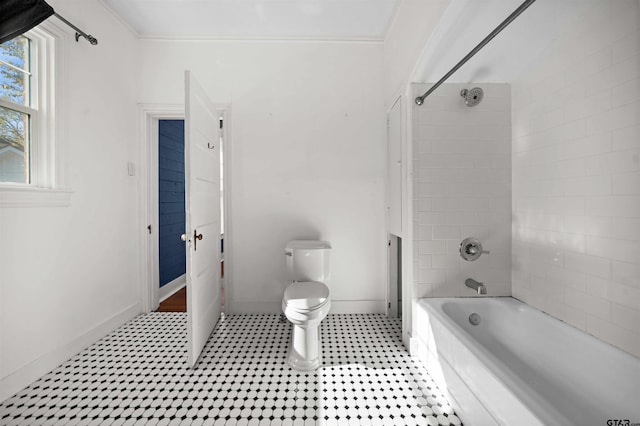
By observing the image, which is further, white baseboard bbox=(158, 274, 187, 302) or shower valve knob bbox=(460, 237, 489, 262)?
white baseboard bbox=(158, 274, 187, 302)

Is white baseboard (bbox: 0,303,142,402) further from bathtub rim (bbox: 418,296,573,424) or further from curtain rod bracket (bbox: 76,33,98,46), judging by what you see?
bathtub rim (bbox: 418,296,573,424)

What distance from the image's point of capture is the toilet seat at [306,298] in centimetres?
162

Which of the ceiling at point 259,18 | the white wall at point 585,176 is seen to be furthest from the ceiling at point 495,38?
the ceiling at point 259,18

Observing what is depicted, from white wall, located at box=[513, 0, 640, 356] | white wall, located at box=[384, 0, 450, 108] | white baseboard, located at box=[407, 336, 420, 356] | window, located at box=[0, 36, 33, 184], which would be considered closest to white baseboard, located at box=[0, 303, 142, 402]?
window, located at box=[0, 36, 33, 184]

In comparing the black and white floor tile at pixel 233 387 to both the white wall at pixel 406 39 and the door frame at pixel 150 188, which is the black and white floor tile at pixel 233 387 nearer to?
the door frame at pixel 150 188

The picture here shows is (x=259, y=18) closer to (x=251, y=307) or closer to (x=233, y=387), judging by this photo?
(x=251, y=307)

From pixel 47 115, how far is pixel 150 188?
2.84ft

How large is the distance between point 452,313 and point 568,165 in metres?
1.06

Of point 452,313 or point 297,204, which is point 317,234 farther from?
point 452,313

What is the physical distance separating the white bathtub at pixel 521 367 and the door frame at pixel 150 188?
174cm

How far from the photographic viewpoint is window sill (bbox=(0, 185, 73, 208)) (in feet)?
4.52

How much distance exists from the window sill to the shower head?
267 centimetres

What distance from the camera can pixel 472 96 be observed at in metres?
1.72

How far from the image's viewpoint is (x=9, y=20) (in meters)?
1.28
